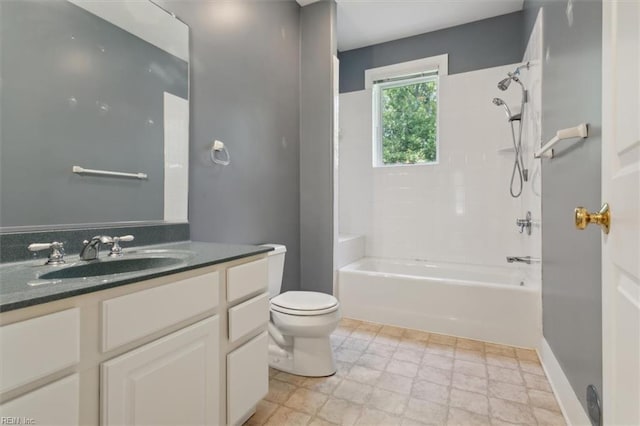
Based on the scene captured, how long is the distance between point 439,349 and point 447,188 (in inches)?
61.6

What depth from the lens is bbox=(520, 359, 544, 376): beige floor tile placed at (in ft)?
6.25

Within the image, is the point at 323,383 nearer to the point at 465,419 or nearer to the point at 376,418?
the point at 376,418

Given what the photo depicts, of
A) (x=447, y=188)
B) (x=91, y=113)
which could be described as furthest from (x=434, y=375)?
(x=91, y=113)

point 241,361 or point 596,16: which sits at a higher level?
point 596,16

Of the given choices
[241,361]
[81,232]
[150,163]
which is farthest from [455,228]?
[81,232]

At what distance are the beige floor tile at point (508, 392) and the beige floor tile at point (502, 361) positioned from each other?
22 centimetres

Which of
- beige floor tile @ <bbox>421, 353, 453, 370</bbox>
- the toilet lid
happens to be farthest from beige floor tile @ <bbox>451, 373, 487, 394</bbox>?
the toilet lid

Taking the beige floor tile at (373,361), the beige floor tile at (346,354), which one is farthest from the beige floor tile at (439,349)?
the beige floor tile at (346,354)

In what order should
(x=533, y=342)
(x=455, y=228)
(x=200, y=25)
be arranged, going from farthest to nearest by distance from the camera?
(x=455, y=228), (x=533, y=342), (x=200, y=25)

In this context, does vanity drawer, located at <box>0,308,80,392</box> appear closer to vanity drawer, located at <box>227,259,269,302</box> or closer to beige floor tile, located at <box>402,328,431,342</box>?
vanity drawer, located at <box>227,259,269,302</box>

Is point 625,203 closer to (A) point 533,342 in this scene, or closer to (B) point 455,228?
(A) point 533,342

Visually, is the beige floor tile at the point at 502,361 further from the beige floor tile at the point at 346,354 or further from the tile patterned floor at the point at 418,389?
the beige floor tile at the point at 346,354

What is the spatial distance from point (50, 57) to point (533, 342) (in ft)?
10.2

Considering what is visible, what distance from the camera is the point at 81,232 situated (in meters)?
1.25
